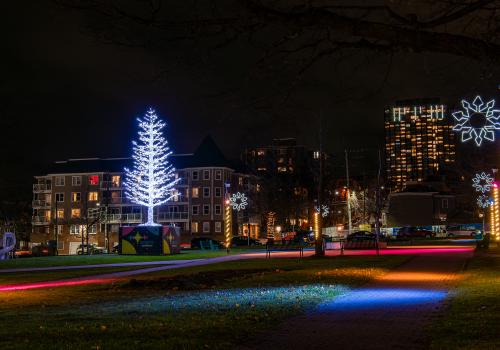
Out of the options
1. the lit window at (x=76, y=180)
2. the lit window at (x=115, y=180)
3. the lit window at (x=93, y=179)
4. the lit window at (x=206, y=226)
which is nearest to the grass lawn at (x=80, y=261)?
the lit window at (x=206, y=226)

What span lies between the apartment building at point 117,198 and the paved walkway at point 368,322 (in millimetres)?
73582

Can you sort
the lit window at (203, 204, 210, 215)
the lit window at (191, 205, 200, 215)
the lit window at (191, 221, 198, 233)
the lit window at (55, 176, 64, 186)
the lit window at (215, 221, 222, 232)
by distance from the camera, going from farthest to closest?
1. the lit window at (55, 176, 64, 186)
2. the lit window at (191, 205, 200, 215)
3. the lit window at (191, 221, 198, 233)
4. the lit window at (203, 204, 210, 215)
5. the lit window at (215, 221, 222, 232)

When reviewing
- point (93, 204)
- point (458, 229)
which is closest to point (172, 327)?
point (458, 229)

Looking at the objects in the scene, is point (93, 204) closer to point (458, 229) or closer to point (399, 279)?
point (458, 229)

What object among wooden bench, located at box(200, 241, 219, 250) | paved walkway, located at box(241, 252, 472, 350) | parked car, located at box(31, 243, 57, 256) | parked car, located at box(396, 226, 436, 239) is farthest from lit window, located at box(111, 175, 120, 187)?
paved walkway, located at box(241, 252, 472, 350)

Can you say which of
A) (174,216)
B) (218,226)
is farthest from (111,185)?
(218,226)

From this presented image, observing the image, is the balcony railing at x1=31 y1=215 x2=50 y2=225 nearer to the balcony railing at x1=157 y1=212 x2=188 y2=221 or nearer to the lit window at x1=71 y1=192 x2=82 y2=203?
the lit window at x1=71 y1=192 x2=82 y2=203

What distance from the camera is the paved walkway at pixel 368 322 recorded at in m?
9.47

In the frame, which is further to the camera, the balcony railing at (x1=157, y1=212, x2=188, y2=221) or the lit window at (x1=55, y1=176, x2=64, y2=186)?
the lit window at (x1=55, y1=176, x2=64, y2=186)

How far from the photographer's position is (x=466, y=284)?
1862cm

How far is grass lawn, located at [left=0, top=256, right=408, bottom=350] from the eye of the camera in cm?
968

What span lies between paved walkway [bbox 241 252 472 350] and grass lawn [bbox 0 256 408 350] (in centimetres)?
51

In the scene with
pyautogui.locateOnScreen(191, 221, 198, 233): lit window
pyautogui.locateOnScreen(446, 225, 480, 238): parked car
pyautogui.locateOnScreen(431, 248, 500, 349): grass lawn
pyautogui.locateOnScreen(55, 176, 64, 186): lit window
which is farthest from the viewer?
pyautogui.locateOnScreen(55, 176, 64, 186): lit window

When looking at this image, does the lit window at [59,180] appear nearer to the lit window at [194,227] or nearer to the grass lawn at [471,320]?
the lit window at [194,227]
